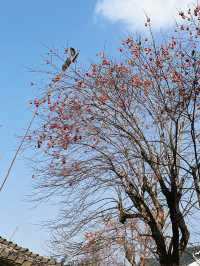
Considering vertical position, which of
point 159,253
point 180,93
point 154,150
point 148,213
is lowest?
point 159,253

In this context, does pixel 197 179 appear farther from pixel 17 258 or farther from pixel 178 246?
pixel 17 258

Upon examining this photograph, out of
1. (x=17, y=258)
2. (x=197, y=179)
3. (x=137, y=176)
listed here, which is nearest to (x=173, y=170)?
(x=197, y=179)

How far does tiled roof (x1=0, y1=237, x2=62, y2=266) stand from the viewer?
9594 millimetres

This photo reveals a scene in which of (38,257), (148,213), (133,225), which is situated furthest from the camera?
(133,225)

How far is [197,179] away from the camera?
834 cm

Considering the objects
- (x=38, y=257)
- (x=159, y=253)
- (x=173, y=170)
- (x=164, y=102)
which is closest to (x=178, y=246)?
(x=159, y=253)

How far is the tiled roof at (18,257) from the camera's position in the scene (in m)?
9.59

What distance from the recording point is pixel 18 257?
9781 millimetres

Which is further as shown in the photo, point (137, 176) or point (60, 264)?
point (60, 264)

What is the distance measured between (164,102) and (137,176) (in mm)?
2083

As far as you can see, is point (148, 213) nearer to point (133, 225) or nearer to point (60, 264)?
point (60, 264)

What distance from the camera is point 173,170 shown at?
29.5 ft

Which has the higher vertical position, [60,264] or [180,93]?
[180,93]

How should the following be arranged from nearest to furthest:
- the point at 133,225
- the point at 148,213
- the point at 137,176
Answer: the point at 148,213
the point at 137,176
the point at 133,225
